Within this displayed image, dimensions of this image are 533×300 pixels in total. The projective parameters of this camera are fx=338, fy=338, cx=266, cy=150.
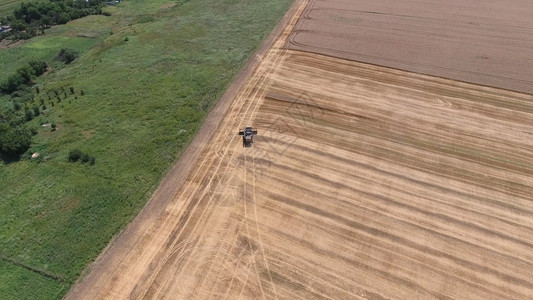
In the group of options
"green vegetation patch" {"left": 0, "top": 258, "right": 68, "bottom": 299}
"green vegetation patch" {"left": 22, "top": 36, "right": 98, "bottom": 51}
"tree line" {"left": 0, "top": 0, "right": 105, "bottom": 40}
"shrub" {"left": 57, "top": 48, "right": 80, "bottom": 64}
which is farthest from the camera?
"tree line" {"left": 0, "top": 0, "right": 105, "bottom": 40}

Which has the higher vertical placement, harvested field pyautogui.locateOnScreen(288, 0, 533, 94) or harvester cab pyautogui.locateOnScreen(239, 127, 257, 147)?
harvested field pyautogui.locateOnScreen(288, 0, 533, 94)

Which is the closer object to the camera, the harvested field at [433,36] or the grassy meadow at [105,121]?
the grassy meadow at [105,121]

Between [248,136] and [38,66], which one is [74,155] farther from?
[38,66]

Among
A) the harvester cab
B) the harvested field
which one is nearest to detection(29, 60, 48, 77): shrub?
the harvester cab

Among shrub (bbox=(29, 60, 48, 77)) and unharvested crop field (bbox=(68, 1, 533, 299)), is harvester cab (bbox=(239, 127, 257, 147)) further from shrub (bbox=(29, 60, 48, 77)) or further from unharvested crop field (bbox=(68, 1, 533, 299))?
shrub (bbox=(29, 60, 48, 77))

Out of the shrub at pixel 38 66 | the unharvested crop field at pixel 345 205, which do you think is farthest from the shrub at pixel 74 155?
the shrub at pixel 38 66

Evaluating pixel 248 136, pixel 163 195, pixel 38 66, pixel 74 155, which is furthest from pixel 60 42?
pixel 248 136

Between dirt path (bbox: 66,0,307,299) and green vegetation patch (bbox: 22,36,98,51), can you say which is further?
green vegetation patch (bbox: 22,36,98,51)

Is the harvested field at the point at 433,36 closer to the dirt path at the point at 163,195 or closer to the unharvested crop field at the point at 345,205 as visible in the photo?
the unharvested crop field at the point at 345,205
